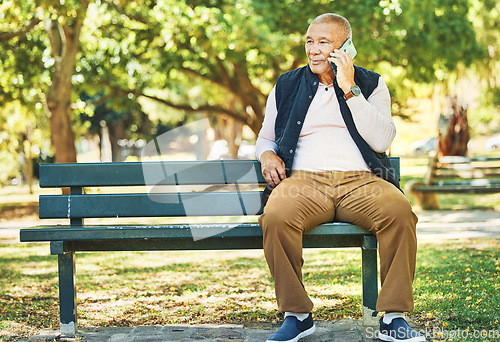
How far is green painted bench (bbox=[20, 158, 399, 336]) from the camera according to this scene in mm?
3467

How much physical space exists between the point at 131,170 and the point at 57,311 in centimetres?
130

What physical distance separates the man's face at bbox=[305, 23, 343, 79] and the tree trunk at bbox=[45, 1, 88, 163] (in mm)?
9885

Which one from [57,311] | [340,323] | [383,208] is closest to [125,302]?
[57,311]

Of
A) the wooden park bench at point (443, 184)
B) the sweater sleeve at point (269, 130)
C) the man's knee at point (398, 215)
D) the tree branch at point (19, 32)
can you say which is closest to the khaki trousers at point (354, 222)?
the man's knee at point (398, 215)

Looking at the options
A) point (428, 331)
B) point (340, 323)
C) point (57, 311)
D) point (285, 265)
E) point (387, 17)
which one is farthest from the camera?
point (387, 17)

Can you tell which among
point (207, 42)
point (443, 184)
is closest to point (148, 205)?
point (443, 184)

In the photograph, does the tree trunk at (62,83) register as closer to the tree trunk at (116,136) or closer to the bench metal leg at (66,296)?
the bench metal leg at (66,296)

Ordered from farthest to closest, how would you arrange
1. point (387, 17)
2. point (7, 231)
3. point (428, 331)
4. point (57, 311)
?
1. point (387, 17)
2. point (7, 231)
3. point (57, 311)
4. point (428, 331)

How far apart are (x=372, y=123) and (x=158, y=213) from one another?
4.39 feet

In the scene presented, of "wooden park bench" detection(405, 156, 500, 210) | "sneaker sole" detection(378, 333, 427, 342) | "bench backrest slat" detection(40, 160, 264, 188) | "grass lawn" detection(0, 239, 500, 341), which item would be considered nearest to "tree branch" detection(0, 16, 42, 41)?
"grass lawn" detection(0, 239, 500, 341)

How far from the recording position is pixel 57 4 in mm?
8836

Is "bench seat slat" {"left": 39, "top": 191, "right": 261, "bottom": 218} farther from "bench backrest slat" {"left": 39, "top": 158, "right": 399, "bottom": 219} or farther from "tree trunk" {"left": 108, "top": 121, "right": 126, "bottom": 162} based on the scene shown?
"tree trunk" {"left": 108, "top": 121, "right": 126, "bottom": 162}

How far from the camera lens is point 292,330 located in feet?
10.6

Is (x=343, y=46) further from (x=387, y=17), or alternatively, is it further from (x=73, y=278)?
(x=387, y=17)
